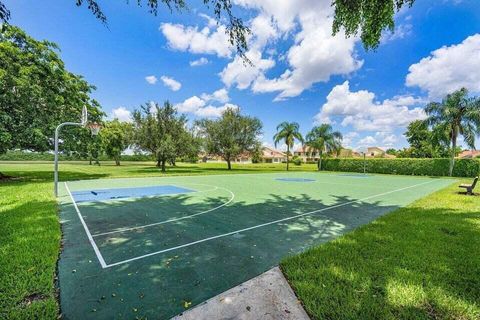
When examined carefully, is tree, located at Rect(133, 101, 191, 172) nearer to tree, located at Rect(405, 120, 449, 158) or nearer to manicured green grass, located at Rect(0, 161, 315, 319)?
manicured green grass, located at Rect(0, 161, 315, 319)

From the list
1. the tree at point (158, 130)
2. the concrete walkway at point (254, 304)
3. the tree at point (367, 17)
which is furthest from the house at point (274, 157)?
the concrete walkway at point (254, 304)

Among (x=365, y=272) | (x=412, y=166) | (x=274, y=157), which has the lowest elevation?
(x=365, y=272)

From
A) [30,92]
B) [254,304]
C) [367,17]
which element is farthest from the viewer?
[30,92]

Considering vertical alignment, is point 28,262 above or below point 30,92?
below

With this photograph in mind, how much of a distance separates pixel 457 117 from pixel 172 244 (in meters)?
30.1

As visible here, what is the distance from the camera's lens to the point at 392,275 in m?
3.52

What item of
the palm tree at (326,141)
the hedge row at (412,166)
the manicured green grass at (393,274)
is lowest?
the manicured green grass at (393,274)

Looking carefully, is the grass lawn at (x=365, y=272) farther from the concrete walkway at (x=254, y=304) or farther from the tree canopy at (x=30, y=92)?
the tree canopy at (x=30, y=92)

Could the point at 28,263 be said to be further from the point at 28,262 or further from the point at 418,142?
the point at 418,142

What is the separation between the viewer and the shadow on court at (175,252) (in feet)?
9.98

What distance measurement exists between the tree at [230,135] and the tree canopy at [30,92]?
19581 mm

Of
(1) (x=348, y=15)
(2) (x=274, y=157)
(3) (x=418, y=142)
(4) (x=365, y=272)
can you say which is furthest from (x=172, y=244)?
(2) (x=274, y=157)

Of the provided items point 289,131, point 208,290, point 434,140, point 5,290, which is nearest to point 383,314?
point 208,290

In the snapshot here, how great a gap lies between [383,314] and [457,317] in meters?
0.81
